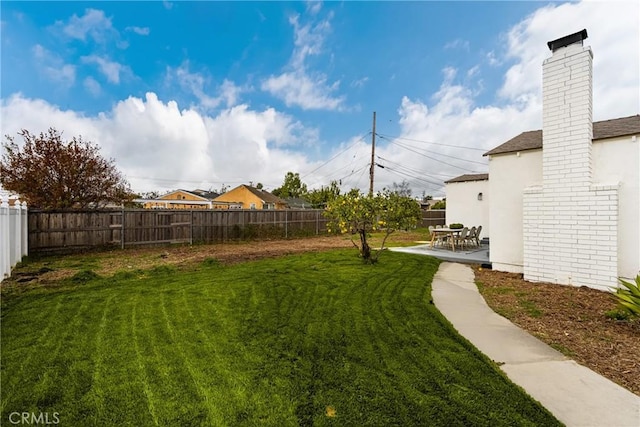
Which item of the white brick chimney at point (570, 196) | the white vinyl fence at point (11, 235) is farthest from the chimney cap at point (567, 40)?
the white vinyl fence at point (11, 235)

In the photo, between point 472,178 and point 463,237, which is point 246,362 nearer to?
point 463,237

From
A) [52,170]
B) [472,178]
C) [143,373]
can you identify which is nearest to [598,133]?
[143,373]

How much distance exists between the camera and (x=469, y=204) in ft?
49.2

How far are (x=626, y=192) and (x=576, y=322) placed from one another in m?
3.25

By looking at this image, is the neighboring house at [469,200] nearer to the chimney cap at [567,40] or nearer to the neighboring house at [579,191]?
the neighboring house at [579,191]

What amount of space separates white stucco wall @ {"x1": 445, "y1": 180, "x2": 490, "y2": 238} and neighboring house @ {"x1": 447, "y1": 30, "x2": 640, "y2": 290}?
8339 mm

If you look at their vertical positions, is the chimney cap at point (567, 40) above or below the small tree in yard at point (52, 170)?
above

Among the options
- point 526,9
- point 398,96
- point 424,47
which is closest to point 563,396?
point 526,9

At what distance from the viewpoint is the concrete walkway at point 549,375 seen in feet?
6.24

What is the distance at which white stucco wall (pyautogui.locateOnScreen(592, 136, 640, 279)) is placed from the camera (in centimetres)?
510

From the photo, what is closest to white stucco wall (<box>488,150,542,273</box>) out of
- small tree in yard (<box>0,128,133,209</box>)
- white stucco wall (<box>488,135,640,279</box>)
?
white stucco wall (<box>488,135,640,279</box>)

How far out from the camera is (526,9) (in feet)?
25.5

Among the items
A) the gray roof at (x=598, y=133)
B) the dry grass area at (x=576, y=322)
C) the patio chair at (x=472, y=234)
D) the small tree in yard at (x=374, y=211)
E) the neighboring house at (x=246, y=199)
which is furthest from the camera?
the neighboring house at (x=246, y=199)

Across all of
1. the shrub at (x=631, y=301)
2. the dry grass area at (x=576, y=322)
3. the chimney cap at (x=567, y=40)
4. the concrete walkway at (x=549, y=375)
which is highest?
the chimney cap at (x=567, y=40)
